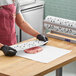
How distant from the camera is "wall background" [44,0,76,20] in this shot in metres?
5.09

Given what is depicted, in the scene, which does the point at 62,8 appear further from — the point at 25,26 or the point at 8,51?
the point at 8,51

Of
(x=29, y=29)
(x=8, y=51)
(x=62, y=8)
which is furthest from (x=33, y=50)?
(x=62, y=8)

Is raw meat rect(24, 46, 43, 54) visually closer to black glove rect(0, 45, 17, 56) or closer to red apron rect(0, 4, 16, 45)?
black glove rect(0, 45, 17, 56)

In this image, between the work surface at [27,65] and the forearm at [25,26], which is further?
the forearm at [25,26]

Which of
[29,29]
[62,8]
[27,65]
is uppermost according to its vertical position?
[29,29]

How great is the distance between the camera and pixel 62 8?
523cm

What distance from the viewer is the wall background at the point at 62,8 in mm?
5086

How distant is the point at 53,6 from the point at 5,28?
7.26 feet

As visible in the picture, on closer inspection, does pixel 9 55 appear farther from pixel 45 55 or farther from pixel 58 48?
pixel 58 48

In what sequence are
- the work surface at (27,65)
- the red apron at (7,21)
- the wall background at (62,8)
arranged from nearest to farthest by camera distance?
1. the work surface at (27,65)
2. the red apron at (7,21)
3. the wall background at (62,8)

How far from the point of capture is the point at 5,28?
128 inches

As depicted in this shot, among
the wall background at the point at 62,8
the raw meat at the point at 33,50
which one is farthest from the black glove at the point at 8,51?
the wall background at the point at 62,8

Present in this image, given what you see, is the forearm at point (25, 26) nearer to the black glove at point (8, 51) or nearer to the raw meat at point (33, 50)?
the raw meat at point (33, 50)

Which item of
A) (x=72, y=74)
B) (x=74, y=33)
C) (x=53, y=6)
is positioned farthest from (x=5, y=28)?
(x=53, y=6)
